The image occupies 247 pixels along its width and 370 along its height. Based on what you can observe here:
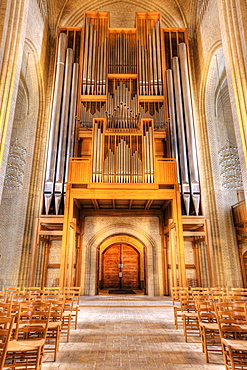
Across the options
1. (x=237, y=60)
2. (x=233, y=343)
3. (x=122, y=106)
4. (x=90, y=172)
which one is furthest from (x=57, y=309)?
(x=122, y=106)

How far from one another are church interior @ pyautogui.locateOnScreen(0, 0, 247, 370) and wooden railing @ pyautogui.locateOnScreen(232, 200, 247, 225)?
0.08 meters

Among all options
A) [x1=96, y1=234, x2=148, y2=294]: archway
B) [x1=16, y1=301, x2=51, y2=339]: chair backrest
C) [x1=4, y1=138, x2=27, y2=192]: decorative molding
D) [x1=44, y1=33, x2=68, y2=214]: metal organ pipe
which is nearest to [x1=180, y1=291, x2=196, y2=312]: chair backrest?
[x1=16, y1=301, x2=51, y2=339]: chair backrest

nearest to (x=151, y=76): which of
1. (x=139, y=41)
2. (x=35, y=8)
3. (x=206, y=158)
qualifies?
(x=139, y=41)

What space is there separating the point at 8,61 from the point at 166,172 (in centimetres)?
625

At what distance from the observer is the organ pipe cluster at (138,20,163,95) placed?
42.3 feet

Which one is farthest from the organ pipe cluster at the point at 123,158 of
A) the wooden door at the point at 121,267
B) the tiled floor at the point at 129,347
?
the wooden door at the point at 121,267

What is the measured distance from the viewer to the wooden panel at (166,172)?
954 centimetres

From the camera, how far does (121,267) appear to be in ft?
52.9

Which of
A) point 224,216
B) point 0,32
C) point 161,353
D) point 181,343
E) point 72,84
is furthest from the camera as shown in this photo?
point 72,84

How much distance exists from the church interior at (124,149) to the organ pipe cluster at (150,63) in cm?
6

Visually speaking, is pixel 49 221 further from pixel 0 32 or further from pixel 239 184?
pixel 239 184

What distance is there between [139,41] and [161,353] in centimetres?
1454

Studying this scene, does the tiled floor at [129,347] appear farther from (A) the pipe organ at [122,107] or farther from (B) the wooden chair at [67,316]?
(A) the pipe organ at [122,107]

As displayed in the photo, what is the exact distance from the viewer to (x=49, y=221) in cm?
974
